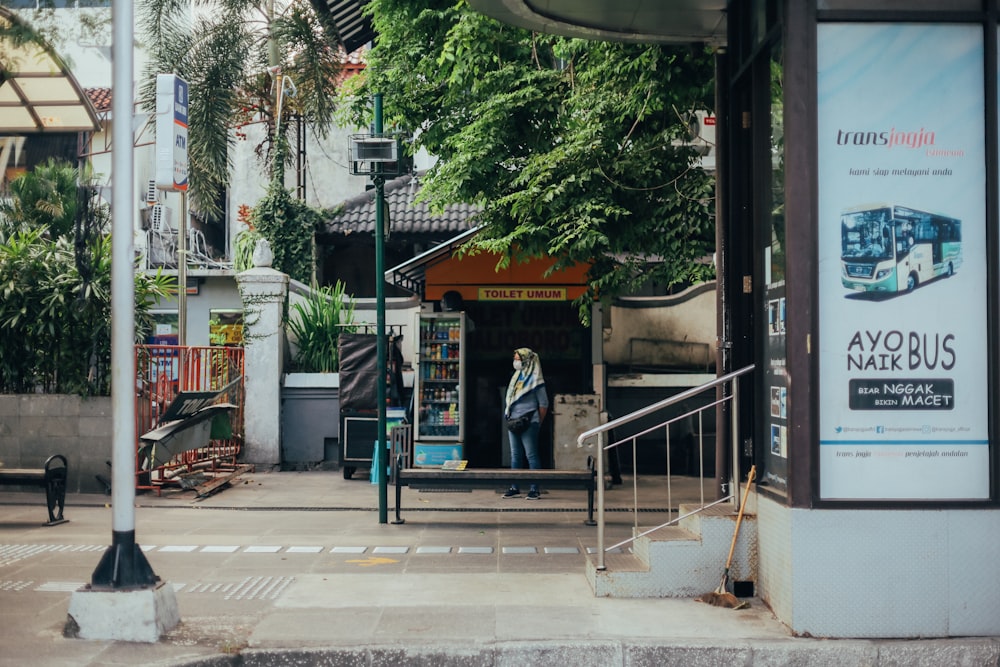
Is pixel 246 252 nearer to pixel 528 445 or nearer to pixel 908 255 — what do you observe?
pixel 528 445

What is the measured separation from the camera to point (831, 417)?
6.34 m

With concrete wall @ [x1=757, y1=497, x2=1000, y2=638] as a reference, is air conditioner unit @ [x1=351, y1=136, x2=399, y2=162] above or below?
above

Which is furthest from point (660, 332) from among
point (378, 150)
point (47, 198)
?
point (47, 198)

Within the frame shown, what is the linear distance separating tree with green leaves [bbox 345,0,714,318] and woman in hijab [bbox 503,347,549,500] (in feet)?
3.43

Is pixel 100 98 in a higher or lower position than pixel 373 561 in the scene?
higher

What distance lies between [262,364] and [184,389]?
168 cm

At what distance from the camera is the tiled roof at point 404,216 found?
62.0 ft

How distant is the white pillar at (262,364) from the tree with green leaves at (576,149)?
4334 mm

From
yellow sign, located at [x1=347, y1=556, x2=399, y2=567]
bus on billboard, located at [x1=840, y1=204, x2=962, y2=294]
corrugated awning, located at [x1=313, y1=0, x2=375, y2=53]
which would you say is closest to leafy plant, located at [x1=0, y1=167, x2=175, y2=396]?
yellow sign, located at [x1=347, y1=556, x2=399, y2=567]

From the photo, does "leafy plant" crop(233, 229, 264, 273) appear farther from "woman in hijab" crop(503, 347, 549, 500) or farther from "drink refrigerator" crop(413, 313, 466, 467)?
"woman in hijab" crop(503, 347, 549, 500)

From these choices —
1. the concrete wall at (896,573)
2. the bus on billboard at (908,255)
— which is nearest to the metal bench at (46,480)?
the concrete wall at (896,573)

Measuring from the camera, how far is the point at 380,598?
24.0 ft

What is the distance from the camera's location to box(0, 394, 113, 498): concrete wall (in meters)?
12.8

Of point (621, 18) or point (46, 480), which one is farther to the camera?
point (46, 480)
